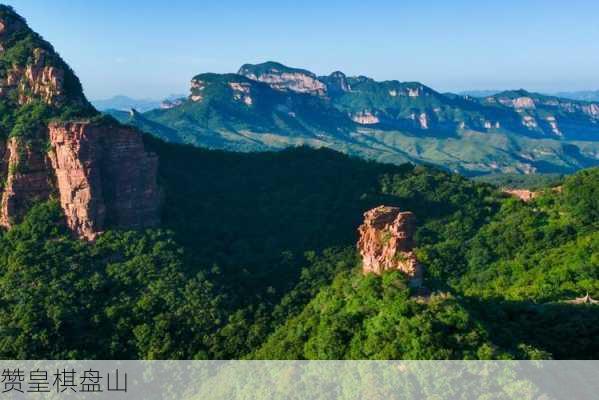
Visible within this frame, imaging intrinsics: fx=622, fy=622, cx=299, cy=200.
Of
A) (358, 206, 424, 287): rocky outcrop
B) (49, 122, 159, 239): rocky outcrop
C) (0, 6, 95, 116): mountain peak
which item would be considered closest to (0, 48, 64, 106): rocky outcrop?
(0, 6, 95, 116): mountain peak

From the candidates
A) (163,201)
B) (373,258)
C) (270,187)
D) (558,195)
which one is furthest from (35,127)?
(558,195)

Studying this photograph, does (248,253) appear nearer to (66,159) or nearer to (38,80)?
(66,159)

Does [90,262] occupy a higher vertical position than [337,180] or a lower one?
lower

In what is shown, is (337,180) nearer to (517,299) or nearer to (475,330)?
(517,299)

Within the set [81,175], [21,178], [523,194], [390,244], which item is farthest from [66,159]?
[523,194]

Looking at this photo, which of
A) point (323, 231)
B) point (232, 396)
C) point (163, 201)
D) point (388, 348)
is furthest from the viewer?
point (323, 231)

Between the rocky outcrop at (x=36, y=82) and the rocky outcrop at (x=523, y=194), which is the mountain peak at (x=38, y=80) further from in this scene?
the rocky outcrop at (x=523, y=194)
